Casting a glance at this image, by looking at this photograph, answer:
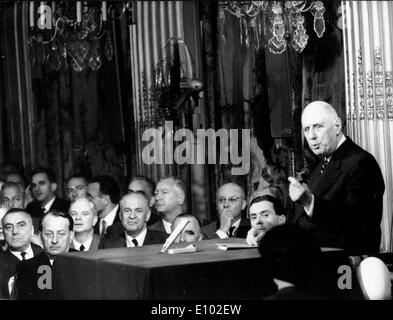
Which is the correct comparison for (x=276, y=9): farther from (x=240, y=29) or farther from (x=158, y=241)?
(x=158, y=241)

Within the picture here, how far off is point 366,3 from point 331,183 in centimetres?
97

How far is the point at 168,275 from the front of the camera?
3.80 metres

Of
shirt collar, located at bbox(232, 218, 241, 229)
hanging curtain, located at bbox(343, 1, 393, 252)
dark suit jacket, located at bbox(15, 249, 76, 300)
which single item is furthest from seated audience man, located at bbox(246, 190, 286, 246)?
dark suit jacket, located at bbox(15, 249, 76, 300)

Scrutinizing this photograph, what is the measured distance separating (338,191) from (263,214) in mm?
398

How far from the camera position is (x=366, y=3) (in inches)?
189

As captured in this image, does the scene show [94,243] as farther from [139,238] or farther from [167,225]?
[167,225]

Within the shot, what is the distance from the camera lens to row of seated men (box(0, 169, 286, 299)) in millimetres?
4668

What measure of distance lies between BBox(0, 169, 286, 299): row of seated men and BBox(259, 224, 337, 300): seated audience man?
1.26 metres

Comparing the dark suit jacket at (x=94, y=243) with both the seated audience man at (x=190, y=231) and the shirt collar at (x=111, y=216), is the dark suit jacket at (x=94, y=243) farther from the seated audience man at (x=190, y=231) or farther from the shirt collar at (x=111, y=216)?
the seated audience man at (x=190, y=231)

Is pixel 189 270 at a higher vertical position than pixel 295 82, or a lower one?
lower

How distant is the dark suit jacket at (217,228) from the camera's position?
4.69 m

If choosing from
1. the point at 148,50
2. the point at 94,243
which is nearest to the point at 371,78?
the point at 148,50
